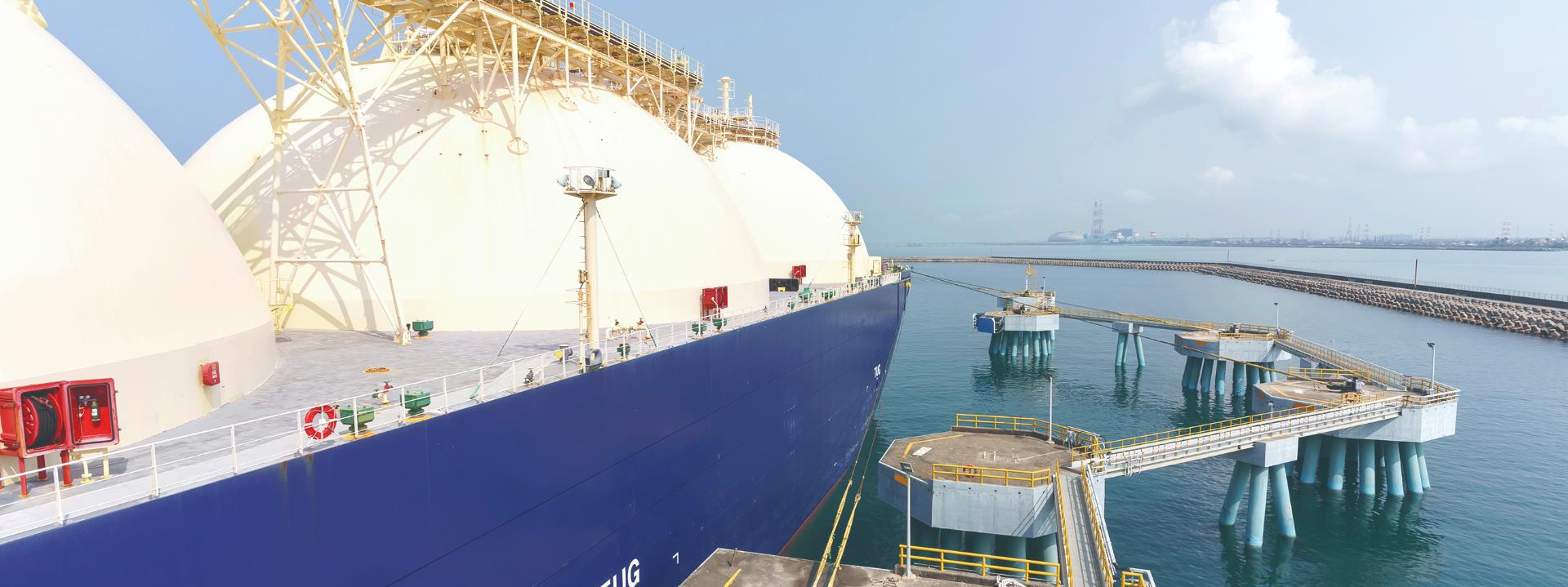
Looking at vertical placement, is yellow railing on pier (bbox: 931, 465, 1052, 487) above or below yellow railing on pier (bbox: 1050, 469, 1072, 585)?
above

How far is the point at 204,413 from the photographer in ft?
40.3

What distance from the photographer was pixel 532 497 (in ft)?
45.6

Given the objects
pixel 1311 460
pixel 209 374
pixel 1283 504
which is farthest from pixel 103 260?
pixel 1311 460

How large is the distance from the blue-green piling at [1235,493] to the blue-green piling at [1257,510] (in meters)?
0.87

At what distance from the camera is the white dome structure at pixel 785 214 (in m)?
47.6

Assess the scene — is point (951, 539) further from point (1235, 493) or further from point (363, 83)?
point (363, 83)

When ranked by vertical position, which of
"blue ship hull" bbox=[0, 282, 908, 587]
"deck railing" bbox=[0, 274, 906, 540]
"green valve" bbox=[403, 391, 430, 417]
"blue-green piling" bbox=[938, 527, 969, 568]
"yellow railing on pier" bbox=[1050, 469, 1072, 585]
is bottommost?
"blue-green piling" bbox=[938, 527, 969, 568]

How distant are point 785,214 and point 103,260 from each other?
4060cm

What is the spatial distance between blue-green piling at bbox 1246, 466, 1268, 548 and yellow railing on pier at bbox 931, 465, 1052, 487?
13182 millimetres

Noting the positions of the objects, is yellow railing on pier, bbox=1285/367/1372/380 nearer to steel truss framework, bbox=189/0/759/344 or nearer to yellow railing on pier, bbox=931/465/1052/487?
yellow railing on pier, bbox=931/465/1052/487

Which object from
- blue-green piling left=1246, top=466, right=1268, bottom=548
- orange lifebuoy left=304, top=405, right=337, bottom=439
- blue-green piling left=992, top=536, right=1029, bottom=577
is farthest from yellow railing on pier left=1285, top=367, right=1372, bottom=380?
orange lifebuoy left=304, top=405, right=337, bottom=439

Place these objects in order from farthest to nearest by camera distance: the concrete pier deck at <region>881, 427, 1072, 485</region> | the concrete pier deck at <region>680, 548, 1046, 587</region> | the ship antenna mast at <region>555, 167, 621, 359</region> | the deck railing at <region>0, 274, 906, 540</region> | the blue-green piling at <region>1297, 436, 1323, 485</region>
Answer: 1. the blue-green piling at <region>1297, 436, 1323, 485</region>
2. the concrete pier deck at <region>881, 427, 1072, 485</region>
3. the ship antenna mast at <region>555, 167, 621, 359</region>
4. the concrete pier deck at <region>680, 548, 1046, 587</region>
5. the deck railing at <region>0, 274, 906, 540</region>

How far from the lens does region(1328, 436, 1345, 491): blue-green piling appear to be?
33.8 m

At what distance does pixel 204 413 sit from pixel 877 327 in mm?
33782
